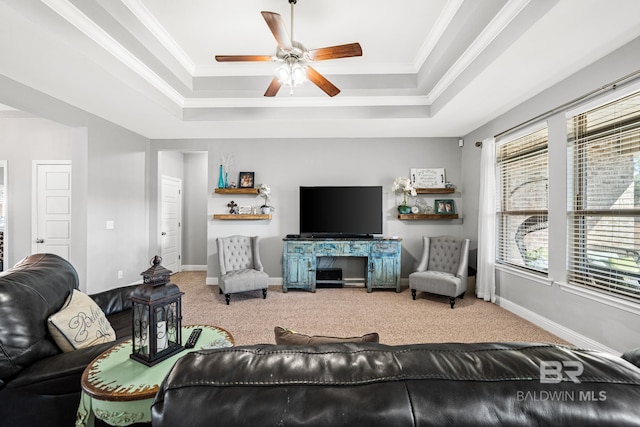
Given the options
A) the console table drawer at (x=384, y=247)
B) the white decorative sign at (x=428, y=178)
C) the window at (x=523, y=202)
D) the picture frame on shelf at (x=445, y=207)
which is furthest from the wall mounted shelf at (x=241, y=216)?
the window at (x=523, y=202)

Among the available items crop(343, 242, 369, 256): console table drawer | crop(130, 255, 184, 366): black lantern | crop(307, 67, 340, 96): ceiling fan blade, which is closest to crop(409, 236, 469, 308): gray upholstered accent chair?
crop(343, 242, 369, 256): console table drawer

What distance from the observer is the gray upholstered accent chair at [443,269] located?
3826 millimetres

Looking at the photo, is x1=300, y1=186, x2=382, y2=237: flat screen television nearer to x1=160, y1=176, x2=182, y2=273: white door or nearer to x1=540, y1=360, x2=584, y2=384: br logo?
x1=160, y1=176, x2=182, y2=273: white door

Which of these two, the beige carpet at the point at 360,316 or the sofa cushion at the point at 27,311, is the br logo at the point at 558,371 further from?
the beige carpet at the point at 360,316

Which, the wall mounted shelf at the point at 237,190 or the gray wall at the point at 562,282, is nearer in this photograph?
the gray wall at the point at 562,282

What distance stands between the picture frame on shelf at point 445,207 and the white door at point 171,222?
5.00 metres

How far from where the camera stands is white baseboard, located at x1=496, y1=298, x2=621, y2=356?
8.43 feet

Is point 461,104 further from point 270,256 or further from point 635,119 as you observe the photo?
point 270,256

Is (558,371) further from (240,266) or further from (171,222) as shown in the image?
(171,222)

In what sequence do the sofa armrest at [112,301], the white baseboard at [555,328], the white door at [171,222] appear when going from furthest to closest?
the white door at [171,222] → the white baseboard at [555,328] → the sofa armrest at [112,301]

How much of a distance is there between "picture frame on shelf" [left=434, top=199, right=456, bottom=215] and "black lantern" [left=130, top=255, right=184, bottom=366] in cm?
452

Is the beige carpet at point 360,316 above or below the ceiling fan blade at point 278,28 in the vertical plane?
below

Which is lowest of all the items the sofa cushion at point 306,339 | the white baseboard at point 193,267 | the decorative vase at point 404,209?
the white baseboard at point 193,267

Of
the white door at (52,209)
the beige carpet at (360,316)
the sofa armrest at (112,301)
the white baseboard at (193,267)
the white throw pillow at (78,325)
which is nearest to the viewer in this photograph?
the white throw pillow at (78,325)
